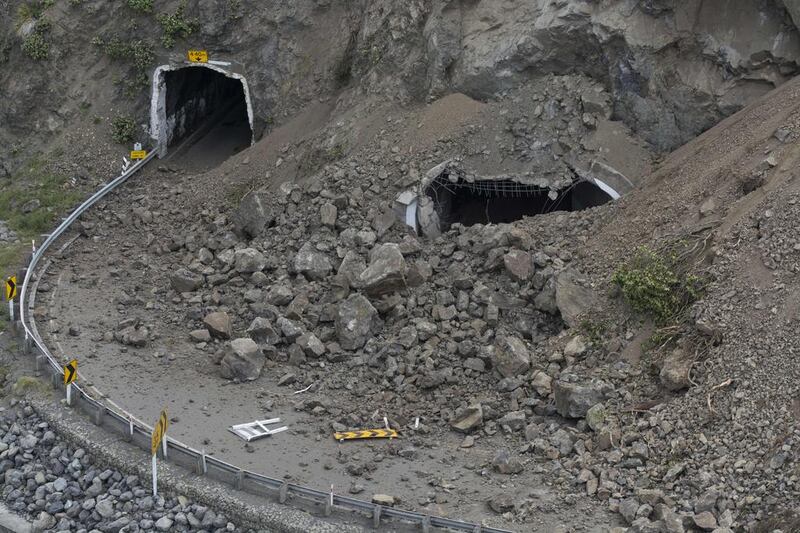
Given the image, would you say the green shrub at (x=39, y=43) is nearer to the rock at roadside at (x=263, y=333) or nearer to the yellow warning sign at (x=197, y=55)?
the yellow warning sign at (x=197, y=55)

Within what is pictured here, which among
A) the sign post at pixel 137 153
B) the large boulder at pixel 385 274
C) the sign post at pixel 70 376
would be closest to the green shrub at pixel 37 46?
the sign post at pixel 137 153

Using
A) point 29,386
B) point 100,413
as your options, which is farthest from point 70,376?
point 29,386

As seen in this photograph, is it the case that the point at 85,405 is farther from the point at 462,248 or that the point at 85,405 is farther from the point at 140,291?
the point at 462,248

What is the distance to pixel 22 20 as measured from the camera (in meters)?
28.2

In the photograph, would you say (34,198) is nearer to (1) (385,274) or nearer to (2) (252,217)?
(2) (252,217)

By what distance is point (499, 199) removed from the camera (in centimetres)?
2438

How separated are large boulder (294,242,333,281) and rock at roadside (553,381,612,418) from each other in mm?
5954

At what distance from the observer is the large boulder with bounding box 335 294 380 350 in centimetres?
1966

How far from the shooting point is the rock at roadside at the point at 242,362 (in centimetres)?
1920

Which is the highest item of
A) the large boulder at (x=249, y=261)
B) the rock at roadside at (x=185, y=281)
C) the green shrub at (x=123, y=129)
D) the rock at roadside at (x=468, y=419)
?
the green shrub at (x=123, y=129)

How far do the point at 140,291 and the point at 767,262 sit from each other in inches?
497

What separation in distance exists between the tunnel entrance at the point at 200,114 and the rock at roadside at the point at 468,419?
12.2 m

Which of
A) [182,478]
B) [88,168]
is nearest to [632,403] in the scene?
[182,478]

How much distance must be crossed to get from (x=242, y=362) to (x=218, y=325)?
1.35 meters
